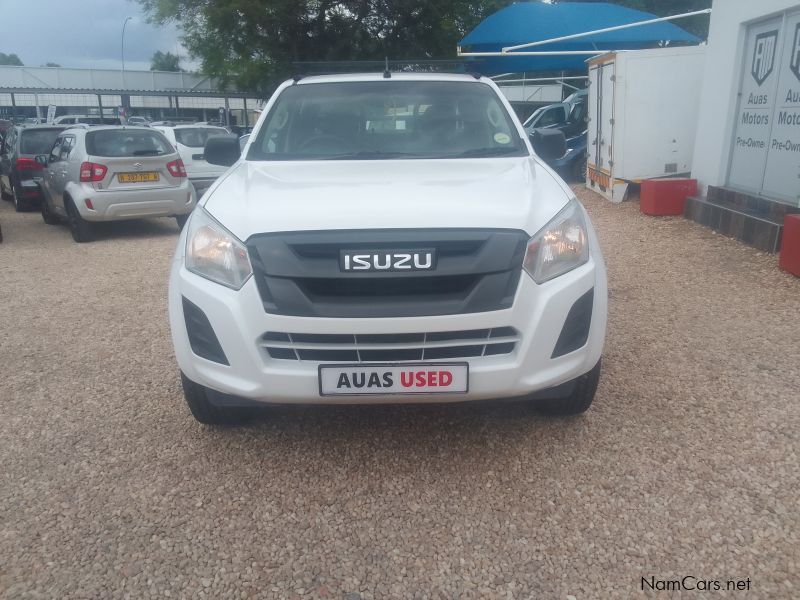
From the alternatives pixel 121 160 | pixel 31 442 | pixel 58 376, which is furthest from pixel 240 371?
pixel 121 160

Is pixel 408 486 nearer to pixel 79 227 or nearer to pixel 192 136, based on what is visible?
pixel 79 227

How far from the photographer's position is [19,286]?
7.02 metres

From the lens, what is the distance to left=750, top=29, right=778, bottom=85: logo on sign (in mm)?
7812

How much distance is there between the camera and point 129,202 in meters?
9.34

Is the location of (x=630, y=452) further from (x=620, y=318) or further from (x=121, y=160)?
(x=121, y=160)

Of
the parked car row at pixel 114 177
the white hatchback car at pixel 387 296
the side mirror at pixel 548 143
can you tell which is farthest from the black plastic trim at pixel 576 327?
the parked car row at pixel 114 177

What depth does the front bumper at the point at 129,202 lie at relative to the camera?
30.2ft

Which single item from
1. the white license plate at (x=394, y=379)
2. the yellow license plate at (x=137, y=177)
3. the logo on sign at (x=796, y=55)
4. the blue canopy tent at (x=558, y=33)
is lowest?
the white license plate at (x=394, y=379)

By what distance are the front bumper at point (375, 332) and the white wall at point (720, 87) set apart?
7.07 m

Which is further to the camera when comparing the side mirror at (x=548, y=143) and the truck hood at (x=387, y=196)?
the side mirror at (x=548, y=143)

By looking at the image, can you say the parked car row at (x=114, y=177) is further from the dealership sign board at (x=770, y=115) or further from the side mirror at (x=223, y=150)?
the dealership sign board at (x=770, y=115)

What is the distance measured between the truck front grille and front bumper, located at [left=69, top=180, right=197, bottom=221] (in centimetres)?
744

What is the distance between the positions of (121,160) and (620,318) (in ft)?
22.9

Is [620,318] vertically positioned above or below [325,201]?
below
